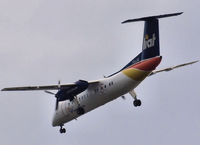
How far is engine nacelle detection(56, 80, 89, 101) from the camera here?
72250mm

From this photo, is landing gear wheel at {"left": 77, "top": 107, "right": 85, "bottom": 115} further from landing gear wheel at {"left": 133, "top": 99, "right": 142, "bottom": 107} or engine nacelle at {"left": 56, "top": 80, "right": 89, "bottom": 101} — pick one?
landing gear wheel at {"left": 133, "top": 99, "right": 142, "bottom": 107}

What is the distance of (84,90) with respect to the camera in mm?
72812

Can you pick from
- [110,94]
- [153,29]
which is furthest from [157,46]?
[110,94]

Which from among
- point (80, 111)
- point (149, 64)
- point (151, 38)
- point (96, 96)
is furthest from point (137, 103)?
point (151, 38)

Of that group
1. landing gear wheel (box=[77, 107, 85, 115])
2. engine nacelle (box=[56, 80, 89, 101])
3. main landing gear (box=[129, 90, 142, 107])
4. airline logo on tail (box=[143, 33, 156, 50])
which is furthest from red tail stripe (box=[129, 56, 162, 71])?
landing gear wheel (box=[77, 107, 85, 115])

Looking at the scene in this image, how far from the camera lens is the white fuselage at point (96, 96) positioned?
68.9 meters

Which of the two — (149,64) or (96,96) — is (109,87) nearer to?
(96,96)

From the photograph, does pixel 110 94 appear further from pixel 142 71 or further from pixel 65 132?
pixel 65 132

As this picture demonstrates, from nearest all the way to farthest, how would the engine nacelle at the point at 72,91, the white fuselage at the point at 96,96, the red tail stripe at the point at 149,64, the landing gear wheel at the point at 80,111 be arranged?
the red tail stripe at the point at 149,64, the white fuselage at the point at 96,96, the engine nacelle at the point at 72,91, the landing gear wheel at the point at 80,111

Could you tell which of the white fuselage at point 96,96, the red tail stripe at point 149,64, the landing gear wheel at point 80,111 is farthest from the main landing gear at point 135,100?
the red tail stripe at point 149,64

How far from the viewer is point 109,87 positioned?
6994cm

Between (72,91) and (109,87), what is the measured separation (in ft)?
17.2

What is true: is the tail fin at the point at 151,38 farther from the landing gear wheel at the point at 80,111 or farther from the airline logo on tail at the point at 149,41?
the landing gear wheel at the point at 80,111

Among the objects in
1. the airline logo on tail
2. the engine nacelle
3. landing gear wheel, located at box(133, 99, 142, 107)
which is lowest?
landing gear wheel, located at box(133, 99, 142, 107)
